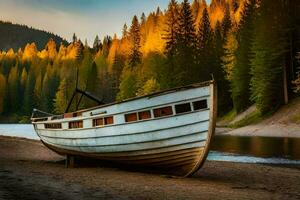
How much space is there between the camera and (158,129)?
62.5 feet

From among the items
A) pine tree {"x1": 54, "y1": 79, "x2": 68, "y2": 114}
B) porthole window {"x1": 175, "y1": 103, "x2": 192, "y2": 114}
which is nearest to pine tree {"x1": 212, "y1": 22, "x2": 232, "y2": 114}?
pine tree {"x1": 54, "y1": 79, "x2": 68, "y2": 114}


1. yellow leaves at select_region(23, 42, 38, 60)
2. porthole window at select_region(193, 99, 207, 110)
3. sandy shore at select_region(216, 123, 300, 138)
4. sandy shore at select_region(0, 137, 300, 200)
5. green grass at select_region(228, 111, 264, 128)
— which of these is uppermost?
yellow leaves at select_region(23, 42, 38, 60)

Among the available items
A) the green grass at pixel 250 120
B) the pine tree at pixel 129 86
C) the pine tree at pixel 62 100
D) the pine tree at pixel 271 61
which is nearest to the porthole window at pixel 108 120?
the green grass at pixel 250 120

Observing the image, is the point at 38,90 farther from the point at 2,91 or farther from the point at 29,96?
the point at 2,91

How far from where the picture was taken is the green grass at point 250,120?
57159 mm

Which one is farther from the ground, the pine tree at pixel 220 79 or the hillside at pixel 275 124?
the pine tree at pixel 220 79

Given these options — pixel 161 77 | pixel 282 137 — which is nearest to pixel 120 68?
pixel 161 77

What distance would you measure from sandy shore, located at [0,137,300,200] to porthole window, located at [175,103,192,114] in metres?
2.78

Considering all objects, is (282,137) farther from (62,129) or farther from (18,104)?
(18,104)

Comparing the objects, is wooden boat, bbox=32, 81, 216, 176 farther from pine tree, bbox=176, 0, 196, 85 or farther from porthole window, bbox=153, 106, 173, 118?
pine tree, bbox=176, 0, 196, 85

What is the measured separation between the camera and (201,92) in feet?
59.9

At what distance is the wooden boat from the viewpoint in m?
18.3

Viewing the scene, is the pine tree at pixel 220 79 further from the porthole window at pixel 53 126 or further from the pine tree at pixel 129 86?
the porthole window at pixel 53 126

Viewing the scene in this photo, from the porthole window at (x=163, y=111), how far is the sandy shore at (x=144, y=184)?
8.66 feet
